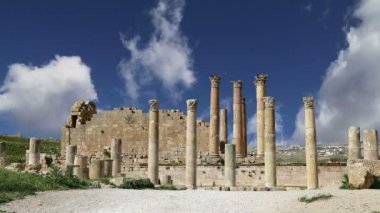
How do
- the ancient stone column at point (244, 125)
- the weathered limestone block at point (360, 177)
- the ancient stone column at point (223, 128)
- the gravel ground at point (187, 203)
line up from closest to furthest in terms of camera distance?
the gravel ground at point (187, 203)
the weathered limestone block at point (360, 177)
the ancient stone column at point (244, 125)
the ancient stone column at point (223, 128)

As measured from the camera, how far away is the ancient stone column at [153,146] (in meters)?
35.7

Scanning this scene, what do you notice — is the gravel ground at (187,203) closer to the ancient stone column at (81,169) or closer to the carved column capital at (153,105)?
the ancient stone column at (81,169)

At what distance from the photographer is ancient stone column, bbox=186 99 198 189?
111 feet

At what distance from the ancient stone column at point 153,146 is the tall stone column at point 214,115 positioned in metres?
7.18

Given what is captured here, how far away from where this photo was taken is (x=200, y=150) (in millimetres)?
47969

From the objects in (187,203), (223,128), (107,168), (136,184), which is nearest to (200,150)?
(223,128)

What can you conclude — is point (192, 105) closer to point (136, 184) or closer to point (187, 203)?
point (136, 184)

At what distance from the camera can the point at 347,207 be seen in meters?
19.0

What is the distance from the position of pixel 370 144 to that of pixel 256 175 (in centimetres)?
938

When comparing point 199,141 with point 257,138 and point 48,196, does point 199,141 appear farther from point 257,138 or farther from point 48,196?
point 48,196

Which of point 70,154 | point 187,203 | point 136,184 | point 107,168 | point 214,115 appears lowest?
point 187,203

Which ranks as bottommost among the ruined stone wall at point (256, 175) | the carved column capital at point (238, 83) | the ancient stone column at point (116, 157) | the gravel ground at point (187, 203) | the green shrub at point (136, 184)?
the gravel ground at point (187, 203)

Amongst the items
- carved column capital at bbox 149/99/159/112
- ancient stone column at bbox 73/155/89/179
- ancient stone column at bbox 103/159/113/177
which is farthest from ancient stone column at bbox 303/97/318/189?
ancient stone column at bbox 103/159/113/177

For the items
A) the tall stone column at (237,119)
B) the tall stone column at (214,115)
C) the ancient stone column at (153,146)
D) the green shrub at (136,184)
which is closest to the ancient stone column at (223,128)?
the tall stone column at (214,115)
